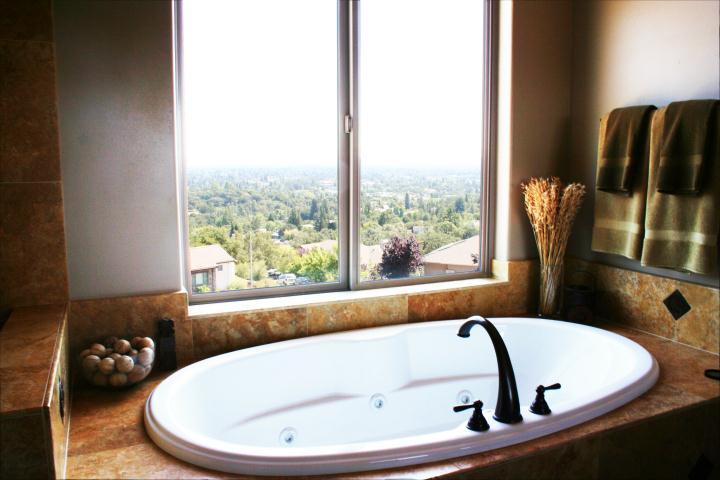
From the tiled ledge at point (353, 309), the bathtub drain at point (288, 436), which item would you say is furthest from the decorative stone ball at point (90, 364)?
the bathtub drain at point (288, 436)

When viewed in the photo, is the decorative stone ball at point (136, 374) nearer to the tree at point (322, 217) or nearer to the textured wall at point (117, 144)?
the textured wall at point (117, 144)

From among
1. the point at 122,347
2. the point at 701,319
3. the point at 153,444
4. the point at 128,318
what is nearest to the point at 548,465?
the point at 153,444

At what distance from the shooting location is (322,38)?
99.9 inches

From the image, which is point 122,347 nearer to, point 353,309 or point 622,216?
point 353,309

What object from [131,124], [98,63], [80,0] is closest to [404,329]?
[131,124]

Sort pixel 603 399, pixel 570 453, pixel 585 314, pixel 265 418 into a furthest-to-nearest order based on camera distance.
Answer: pixel 585 314, pixel 265 418, pixel 603 399, pixel 570 453

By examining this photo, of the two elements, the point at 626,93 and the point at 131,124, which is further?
the point at 626,93

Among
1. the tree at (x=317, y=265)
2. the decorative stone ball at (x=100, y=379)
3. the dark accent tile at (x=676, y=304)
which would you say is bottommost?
the decorative stone ball at (x=100, y=379)

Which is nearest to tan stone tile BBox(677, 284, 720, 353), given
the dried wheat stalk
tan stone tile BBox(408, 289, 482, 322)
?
the dried wheat stalk

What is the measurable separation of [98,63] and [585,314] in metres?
2.38

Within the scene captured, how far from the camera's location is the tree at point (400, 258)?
278 centimetres

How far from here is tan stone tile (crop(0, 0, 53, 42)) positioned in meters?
1.85

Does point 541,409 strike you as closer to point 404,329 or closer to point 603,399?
point 603,399

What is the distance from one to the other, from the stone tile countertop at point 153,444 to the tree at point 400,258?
1143 mm
